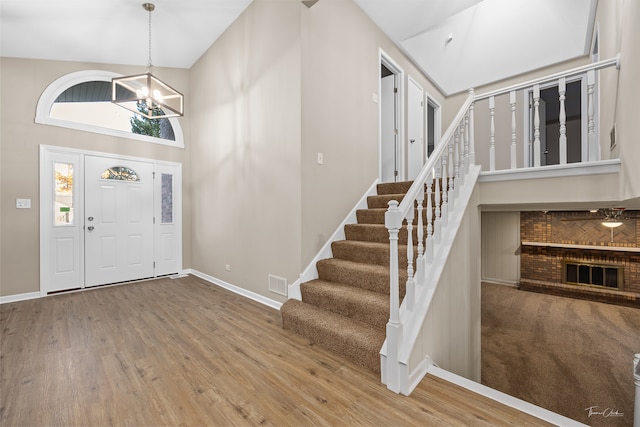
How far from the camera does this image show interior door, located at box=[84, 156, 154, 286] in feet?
12.9

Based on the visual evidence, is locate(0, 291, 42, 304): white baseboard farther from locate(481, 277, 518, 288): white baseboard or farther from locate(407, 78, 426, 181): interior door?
locate(481, 277, 518, 288): white baseboard

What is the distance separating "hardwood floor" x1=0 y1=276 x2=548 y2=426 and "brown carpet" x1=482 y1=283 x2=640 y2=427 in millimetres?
1781

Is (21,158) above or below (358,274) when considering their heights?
above

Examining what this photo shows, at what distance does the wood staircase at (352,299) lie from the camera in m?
2.07

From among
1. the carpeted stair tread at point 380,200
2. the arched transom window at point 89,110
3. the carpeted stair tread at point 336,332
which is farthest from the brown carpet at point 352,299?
the arched transom window at point 89,110

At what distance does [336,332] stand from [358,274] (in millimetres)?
613

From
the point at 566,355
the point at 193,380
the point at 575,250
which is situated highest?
the point at 575,250

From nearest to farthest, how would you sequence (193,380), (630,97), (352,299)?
(630,97) → (193,380) → (352,299)

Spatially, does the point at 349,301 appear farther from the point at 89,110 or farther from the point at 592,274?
the point at 592,274

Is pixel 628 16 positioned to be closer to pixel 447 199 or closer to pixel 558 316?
pixel 447 199

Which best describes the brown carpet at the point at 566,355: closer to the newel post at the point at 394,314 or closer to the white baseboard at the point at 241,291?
the newel post at the point at 394,314

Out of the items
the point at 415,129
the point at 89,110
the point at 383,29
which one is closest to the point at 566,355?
the point at 415,129

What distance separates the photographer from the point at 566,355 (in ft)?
11.1

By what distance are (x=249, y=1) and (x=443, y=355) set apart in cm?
451
